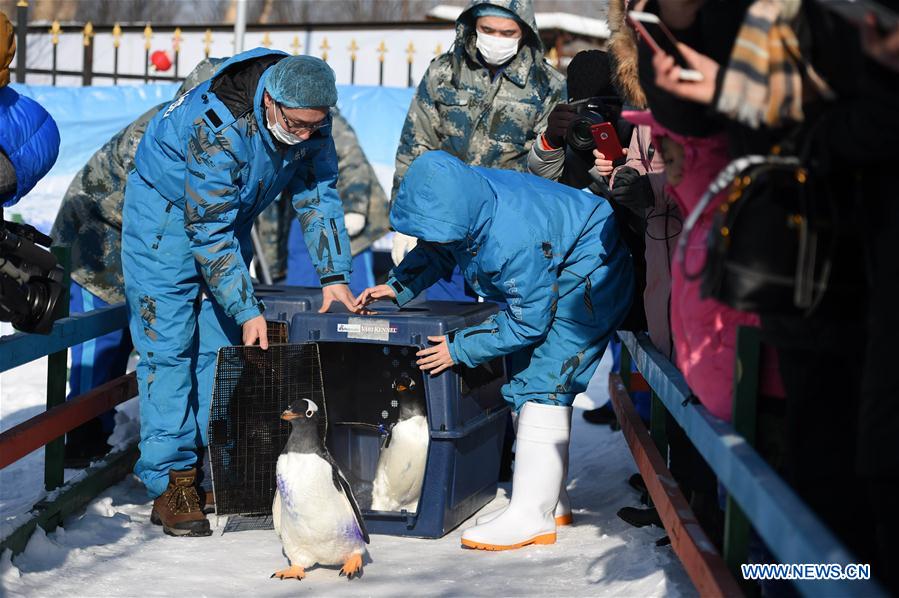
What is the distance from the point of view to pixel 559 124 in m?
4.49

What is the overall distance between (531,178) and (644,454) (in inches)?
43.4

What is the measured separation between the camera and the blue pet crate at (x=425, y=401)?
13.2 ft

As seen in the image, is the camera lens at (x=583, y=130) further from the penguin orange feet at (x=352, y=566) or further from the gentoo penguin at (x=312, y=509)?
the penguin orange feet at (x=352, y=566)

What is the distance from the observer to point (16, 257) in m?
3.47

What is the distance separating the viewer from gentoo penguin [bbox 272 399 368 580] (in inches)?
140

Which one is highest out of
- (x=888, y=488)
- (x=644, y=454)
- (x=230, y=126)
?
(x=230, y=126)

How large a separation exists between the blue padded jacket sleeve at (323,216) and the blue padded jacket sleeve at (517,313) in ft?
2.47

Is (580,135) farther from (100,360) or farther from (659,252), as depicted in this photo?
(100,360)

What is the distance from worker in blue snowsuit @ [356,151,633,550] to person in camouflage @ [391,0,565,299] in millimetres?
1170

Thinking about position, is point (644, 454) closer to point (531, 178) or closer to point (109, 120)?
point (531, 178)

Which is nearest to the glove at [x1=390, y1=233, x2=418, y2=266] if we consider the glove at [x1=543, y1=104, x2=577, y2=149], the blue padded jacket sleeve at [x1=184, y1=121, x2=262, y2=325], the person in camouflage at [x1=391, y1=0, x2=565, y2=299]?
the person in camouflage at [x1=391, y1=0, x2=565, y2=299]

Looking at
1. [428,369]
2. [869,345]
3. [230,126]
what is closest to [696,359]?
[869,345]

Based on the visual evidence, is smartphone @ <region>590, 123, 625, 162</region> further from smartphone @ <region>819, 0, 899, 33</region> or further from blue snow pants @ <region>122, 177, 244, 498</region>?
smartphone @ <region>819, 0, 899, 33</region>

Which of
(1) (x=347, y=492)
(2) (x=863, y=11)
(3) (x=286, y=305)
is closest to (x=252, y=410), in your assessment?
(3) (x=286, y=305)
